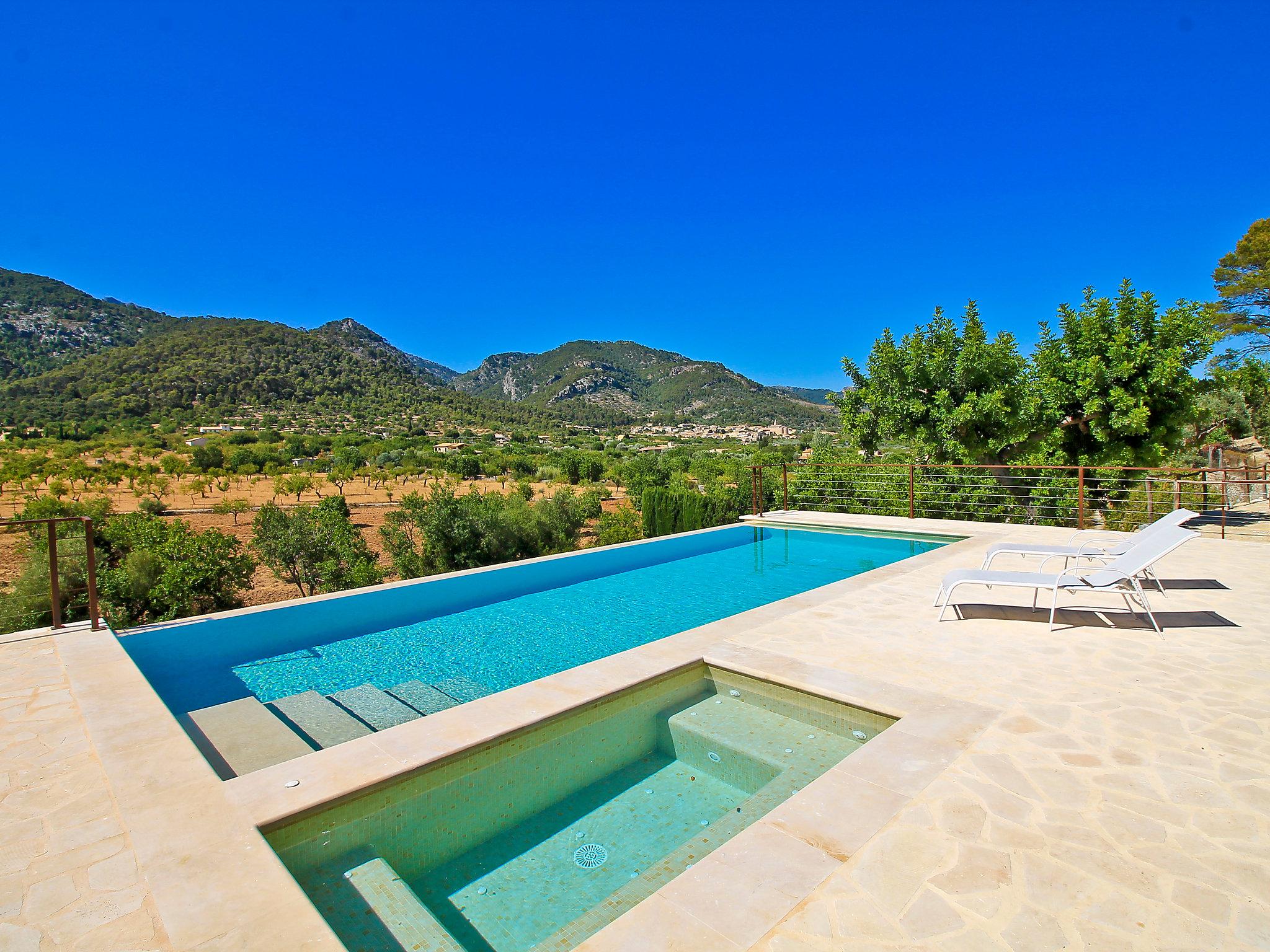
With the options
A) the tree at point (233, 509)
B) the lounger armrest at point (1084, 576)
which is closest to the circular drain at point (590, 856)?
the lounger armrest at point (1084, 576)

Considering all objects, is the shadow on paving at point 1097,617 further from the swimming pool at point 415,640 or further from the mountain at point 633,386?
the mountain at point 633,386

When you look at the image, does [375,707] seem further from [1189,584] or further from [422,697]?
[1189,584]

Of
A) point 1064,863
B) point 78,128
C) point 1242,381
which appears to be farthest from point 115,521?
point 1242,381

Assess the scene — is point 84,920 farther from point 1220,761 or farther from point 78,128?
point 78,128

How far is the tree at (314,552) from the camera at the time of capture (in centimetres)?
840

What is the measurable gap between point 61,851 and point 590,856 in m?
1.84

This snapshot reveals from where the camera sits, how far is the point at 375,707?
13.7 ft

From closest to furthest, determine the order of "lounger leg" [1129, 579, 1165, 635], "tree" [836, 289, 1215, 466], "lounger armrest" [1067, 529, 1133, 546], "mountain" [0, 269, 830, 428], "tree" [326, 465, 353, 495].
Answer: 1. "lounger leg" [1129, 579, 1165, 635]
2. "lounger armrest" [1067, 529, 1133, 546]
3. "tree" [836, 289, 1215, 466]
4. "tree" [326, 465, 353, 495]
5. "mountain" [0, 269, 830, 428]

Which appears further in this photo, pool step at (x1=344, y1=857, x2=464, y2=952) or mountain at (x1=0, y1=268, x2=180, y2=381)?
mountain at (x1=0, y1=268, x2=180, y2=381)

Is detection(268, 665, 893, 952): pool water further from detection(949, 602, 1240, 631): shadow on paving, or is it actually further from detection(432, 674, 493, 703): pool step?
detection(949, 602, 1240, 631): shadow on paving

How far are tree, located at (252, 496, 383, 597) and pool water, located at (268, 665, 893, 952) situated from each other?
5854 mm

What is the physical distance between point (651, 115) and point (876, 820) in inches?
876

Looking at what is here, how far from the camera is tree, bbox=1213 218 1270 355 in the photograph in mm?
21000

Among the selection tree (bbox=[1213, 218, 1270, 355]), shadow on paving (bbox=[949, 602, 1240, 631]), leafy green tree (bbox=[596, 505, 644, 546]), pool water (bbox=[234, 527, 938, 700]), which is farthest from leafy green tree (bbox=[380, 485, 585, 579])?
tree (bbox=[1213, 218, 1270, 355])
